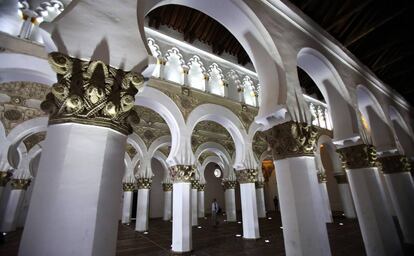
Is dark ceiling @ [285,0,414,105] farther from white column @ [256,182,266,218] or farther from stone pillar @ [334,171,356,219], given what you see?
white column @ [256,182,266,218]

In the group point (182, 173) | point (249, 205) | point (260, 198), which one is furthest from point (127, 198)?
point (260, 198)

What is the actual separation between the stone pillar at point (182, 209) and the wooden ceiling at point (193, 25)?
4.41 metres

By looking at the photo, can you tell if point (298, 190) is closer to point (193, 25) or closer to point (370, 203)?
point (370, 203)

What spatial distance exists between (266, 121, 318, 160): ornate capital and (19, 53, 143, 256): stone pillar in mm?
2128

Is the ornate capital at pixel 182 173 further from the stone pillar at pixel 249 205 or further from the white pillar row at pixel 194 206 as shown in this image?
the white pillar row at pixel 194 206

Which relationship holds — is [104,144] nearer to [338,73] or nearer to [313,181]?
[313,181]

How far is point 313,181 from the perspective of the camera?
275 centimetres

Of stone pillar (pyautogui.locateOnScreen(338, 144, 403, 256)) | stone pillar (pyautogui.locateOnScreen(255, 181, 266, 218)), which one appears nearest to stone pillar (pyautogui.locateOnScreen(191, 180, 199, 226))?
stone pillar (pyautogui.locateOnScreen(255, 181, 266, 218))

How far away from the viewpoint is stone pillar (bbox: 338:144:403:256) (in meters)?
3.68

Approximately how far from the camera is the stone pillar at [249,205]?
679 cm

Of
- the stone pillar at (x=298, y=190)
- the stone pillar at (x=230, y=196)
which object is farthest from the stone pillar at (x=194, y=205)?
the stone pillar at (x=298, y=190)

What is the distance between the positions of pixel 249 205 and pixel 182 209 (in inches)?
105

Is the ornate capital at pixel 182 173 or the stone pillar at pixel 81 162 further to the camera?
the ornate capital at pixel 182 173

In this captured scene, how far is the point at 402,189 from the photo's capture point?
5520 millimetres
